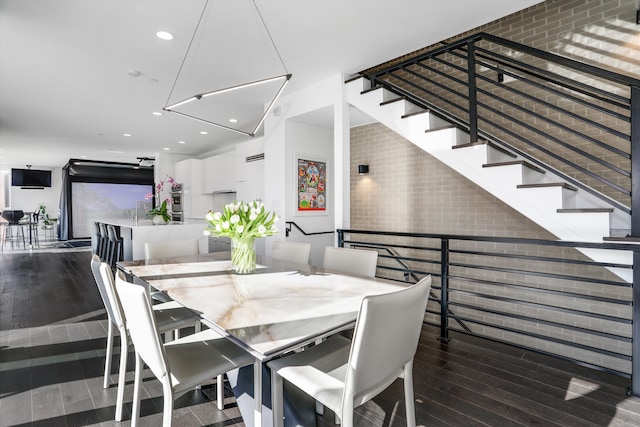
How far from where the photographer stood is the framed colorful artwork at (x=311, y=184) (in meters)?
4.87

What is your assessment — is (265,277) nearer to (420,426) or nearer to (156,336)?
(156,336)

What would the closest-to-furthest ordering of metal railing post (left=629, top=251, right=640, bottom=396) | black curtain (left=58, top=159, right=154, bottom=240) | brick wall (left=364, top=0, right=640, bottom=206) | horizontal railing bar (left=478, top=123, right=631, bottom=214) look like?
metal railing post (left=629, top=251, right=640, bottom=396) < horizontal railing bar (left=478, top=123, right=631, bottom=214) < brick wall (left=364, top=0, right=640, bottom=206) < black curtain (left=58, top=159, right=154, bottom=240)

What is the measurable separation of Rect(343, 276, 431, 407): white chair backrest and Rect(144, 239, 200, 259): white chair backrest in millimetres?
2291

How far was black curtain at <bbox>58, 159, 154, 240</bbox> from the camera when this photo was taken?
10.8m

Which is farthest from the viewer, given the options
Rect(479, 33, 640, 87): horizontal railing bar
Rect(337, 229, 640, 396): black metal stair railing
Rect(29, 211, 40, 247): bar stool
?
Rect(29, 211, 40, 247): bar stool

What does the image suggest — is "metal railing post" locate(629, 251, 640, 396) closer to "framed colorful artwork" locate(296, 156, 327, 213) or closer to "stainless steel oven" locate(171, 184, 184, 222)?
"framed colorful artwork" locate(296, 156, 327, 213)

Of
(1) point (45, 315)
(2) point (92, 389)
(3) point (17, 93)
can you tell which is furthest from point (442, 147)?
(3) point (17, 93)

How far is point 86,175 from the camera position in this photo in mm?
10992

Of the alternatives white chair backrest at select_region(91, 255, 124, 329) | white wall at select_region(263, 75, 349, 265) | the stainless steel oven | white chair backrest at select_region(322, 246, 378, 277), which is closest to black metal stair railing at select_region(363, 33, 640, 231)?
white wall at select_region(263, 75, 349, 265)

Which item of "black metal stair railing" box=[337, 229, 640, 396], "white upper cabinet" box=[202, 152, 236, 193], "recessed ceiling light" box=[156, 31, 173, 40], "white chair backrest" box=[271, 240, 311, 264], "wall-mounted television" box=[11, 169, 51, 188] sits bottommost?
"black metal stair railing" box=[337, 229, 640, 396]

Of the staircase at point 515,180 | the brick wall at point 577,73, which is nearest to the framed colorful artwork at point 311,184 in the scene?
the staircase at point 515,180

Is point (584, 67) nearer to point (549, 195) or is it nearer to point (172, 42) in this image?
point (549, 195)

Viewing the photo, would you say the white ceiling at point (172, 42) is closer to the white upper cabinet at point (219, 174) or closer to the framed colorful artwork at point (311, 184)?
the framed colorful artwork at point (311, 184)

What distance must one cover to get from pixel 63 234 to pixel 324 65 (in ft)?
38.8
